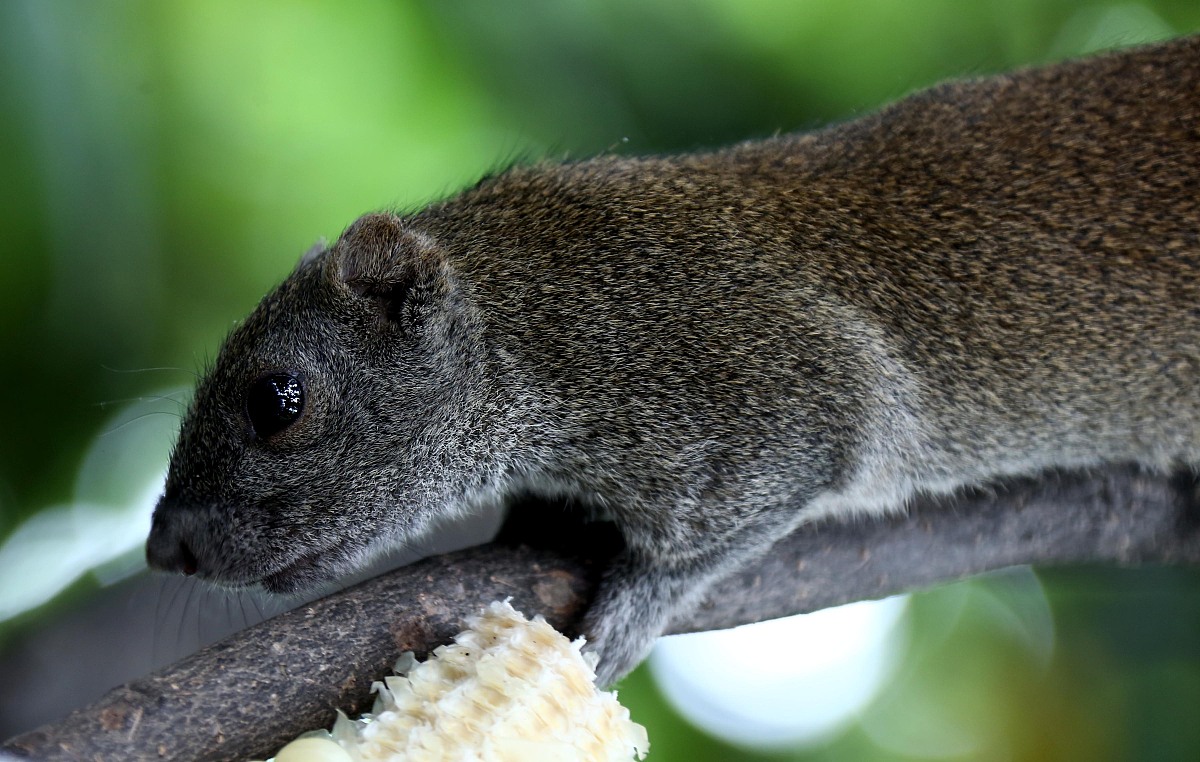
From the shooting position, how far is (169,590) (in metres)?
3.63

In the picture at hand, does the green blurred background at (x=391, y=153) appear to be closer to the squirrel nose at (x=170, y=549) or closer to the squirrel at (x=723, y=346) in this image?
the squirrel at (x=723, y=346)

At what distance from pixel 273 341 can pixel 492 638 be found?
0.97 metres

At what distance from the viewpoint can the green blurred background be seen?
402 centimetres

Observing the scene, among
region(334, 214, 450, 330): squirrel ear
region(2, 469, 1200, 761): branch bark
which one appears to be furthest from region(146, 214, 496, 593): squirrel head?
region(2, 469, 1200, 761): branch bark

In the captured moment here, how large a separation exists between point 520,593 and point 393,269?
2.79 ft

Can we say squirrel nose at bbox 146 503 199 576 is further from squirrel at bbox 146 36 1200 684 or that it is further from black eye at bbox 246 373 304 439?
black eye at bbox 246 373 304 439

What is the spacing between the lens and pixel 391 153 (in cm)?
443

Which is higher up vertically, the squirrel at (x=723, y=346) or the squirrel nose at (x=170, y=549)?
the squirrel at (x=723, y=346)

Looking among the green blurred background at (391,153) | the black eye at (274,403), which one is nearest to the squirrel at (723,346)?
the black eye at (274,403)

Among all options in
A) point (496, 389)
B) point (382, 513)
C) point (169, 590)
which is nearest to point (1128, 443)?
point (496, 389)

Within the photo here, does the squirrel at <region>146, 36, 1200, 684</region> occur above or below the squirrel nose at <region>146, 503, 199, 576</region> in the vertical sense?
above

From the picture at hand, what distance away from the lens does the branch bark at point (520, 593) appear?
1813 millimetres

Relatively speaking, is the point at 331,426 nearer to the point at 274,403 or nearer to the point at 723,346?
the point at 274,403

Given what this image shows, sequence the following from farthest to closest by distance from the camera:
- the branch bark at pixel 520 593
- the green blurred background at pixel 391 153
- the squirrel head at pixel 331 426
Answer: the green blurred background at pixel 391 153 < the squirrel head at pixel 331 426 < the branch bark at pixel 520 593
